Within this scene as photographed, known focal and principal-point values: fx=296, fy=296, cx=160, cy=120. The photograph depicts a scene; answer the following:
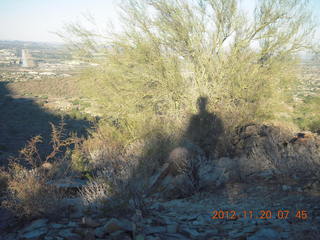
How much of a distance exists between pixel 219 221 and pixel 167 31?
7.56 meters

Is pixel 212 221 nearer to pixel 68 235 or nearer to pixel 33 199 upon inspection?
pixel 68 235

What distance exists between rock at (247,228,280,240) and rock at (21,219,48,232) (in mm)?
2479

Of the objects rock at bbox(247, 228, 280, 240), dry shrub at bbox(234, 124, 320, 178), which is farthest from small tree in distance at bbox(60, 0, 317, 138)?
rock at bbox(247, 228, 280, 240)

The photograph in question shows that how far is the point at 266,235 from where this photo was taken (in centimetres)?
286

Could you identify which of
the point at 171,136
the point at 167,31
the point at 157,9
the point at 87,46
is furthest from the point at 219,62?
the point at 87,46

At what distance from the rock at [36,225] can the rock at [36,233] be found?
0.32ft

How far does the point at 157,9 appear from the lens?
9.95m

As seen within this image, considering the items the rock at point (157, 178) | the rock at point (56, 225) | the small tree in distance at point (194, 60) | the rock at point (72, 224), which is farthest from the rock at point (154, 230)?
the small tree in distance at point (194, 60)

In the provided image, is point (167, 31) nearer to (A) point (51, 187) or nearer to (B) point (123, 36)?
(B) point (123, 36)

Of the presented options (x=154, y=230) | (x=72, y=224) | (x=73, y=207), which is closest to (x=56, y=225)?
(x=72, y=224)

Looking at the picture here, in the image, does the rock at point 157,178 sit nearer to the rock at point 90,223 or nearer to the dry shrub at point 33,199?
the dry shrub at point 33,199

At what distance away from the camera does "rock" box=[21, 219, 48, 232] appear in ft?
12.0
